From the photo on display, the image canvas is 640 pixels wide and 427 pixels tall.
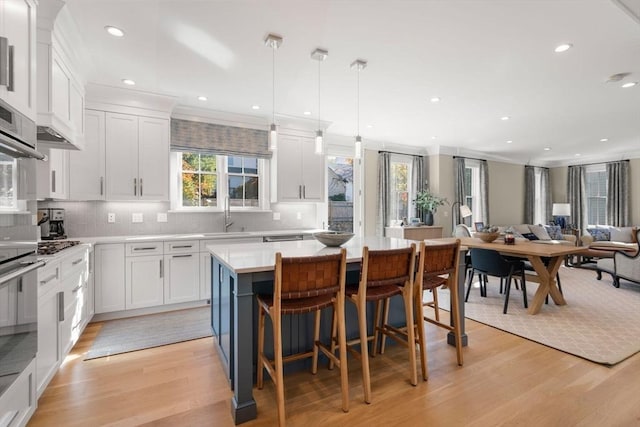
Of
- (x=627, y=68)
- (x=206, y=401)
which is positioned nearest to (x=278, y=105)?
(x=206, y=401)

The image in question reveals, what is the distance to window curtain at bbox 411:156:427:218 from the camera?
6.96m

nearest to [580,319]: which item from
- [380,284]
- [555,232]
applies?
[380,284]

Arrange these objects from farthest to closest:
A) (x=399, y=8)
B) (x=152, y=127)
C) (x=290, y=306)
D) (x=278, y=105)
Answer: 1. (x=278, y=105)
2. (x=152, y=127)
3. (x=399, y=8)
4. (x=290, y=306)

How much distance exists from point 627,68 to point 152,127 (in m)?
5.33

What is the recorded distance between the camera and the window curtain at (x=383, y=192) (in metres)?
6.35

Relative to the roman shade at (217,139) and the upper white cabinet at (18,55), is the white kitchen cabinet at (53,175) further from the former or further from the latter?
the upper white cabinet at (18,55)

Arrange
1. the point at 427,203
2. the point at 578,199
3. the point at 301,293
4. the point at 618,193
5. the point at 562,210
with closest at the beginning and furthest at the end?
1. the point at 301,293
2. the point at 427,203
3. the point at 618,193
4. the point at 562,210
5. the point at 578,199

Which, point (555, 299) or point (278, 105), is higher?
point (278, 105)

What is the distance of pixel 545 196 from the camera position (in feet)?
30.3

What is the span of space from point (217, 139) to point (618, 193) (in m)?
9.61

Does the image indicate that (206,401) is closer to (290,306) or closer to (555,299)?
(290,306)

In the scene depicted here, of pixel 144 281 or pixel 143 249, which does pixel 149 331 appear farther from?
pixel 143 249

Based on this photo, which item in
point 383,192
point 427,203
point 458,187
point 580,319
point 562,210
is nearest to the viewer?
point 580,319

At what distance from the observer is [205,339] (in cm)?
303
